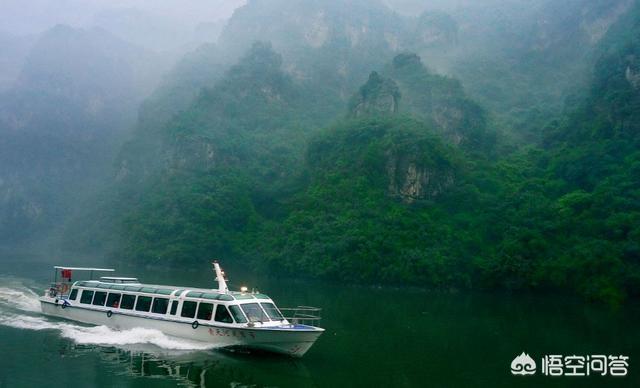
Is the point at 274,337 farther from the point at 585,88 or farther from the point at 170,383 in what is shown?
the point at 585,88

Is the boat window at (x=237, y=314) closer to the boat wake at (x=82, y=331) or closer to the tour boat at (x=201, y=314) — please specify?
the tour boat at (x=201, y=314)

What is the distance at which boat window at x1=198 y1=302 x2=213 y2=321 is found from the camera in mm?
20531

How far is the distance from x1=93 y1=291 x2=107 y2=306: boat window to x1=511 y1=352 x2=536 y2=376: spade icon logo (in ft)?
58.0

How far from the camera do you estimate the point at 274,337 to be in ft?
62.2

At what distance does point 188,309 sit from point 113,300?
17.2 feet

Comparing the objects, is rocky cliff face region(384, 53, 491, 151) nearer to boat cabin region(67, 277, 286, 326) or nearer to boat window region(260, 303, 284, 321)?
boat cabin region(67, 277, 286, 326)

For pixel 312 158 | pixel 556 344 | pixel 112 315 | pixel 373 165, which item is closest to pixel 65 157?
pixel 312 158

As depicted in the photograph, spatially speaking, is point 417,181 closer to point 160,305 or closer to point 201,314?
point 160,305

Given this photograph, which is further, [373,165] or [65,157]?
[65,157]

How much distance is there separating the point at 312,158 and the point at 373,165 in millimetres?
13159

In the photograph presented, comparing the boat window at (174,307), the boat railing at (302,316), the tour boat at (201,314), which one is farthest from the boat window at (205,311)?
the boat railing at (302,316)

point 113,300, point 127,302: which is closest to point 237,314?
point 127,302

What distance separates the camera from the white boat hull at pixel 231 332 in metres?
18.9

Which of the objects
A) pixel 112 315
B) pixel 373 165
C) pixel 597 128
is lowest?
pixel 112 315
